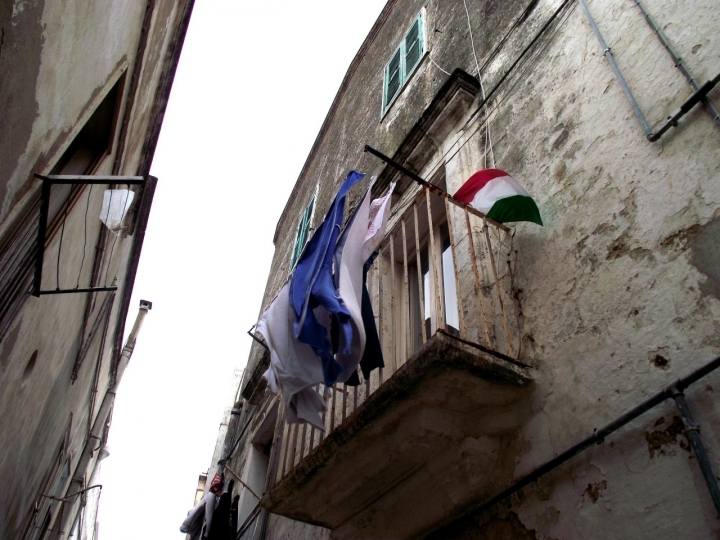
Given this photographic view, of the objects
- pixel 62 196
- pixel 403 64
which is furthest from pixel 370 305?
pixel 403 64

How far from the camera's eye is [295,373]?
3.38 metres

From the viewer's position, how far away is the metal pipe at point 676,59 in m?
2.59

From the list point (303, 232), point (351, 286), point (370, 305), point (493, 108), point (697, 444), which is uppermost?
point (303, 232)

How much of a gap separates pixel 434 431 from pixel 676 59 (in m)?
2.49

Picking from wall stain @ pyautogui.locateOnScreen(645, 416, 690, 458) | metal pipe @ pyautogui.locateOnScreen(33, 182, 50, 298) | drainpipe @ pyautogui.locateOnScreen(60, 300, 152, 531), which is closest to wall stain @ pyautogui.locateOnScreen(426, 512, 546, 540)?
wall stain @ pyautogui.locateOnScreen(645, 416, 690, 458)

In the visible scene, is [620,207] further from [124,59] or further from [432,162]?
[124,59]

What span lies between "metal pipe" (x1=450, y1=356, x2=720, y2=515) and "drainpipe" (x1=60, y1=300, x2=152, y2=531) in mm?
12232

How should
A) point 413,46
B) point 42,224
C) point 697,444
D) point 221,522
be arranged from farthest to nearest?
1. point 413,46
2. point 221,522
3. point 42,224
4. point 697,444

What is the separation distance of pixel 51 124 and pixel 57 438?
23.6 ft

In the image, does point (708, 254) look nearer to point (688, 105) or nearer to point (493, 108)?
point (688, 105)

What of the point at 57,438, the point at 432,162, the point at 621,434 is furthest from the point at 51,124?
the point at 57,438

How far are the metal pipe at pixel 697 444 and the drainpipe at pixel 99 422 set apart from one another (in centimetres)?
1319

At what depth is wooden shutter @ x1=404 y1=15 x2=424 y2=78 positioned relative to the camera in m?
7.35

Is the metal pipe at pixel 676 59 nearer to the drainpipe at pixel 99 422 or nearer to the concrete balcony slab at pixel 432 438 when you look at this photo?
the concrete balcony slab at pixel 432 438
